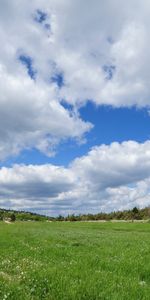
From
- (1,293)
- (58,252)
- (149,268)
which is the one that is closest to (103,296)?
(1,293)

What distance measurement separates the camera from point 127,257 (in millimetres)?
21016

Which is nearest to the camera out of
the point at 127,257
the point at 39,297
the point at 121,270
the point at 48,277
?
the point at 39,297

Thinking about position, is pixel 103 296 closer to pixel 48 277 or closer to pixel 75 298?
pixel 75 298

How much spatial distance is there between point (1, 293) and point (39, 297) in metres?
1.03

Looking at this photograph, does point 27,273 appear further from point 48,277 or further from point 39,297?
point 39,297

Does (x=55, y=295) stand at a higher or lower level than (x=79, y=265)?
lower

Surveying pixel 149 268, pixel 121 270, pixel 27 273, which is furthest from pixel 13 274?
pixel 149 268

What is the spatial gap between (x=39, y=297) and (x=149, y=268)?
677 centimetres

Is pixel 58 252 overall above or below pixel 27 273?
above

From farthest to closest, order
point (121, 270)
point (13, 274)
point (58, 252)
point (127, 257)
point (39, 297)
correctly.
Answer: point (58, 252)
point (127, 257)
point (121, 270)
point (13, 274)
point (39, 297)

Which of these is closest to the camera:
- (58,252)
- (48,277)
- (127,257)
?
(48,277)

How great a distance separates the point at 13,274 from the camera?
15156mm

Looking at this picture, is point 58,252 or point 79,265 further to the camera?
point 58,252

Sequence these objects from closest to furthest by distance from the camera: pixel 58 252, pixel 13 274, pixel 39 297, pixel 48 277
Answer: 1. pixel 39 297
2. pixel 48 277
3. pixel 13 274
4. pixel 58 252
